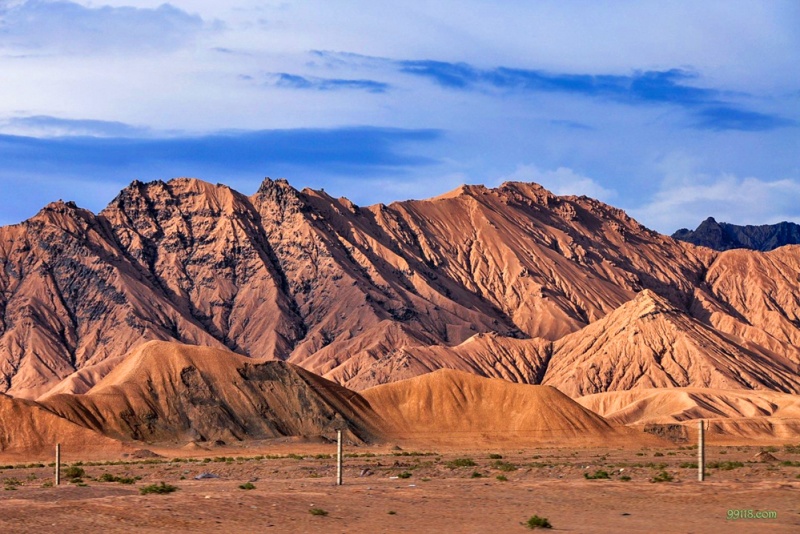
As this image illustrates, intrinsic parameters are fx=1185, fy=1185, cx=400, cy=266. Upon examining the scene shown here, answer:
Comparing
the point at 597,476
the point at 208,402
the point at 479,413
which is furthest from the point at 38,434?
the point at 597,476

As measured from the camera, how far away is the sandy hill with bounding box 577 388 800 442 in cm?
14225

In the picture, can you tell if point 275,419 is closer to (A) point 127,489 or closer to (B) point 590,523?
(A) point 127,489

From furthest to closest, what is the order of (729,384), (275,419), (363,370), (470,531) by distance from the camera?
(363,370) → (729,384) → (275,419) → (470,531)

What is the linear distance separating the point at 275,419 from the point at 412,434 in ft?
46.0

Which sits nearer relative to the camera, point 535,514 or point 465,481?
point 535,514

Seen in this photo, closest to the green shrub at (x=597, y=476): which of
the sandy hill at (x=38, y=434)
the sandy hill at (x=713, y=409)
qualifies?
the sandy hill at (x=38, y=434)

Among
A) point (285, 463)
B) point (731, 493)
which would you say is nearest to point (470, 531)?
point (731, 493)

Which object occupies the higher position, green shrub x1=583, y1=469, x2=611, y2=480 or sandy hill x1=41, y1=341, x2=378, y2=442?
sandy hill x1=41, y1=341, x2=378, y2=442

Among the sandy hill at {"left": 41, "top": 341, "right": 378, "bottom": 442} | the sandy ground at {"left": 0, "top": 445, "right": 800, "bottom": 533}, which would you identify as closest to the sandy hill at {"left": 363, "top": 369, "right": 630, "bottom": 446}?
the sandy hill at {"left": 41, "top": 341, "right": 378, "bottom": 442}

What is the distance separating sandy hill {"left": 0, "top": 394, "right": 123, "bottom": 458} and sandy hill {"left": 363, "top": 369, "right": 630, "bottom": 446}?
30.1 metres

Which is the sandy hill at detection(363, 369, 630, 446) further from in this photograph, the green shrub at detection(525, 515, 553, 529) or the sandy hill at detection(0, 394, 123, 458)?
the green shrub at detection(525, 515, 553, 529)

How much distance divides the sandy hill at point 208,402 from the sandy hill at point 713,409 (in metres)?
44.3

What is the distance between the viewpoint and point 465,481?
4528 centimetres

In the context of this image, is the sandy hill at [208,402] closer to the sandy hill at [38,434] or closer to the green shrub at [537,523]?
the sandy hill at [38,434]
